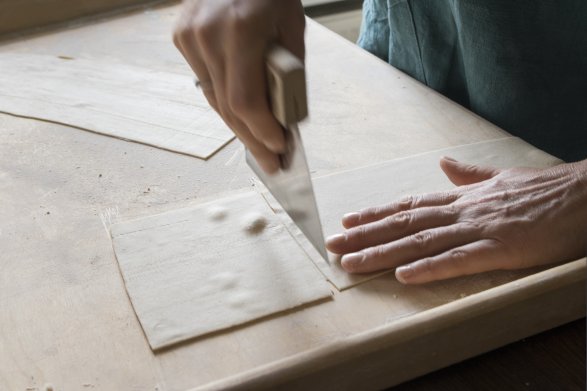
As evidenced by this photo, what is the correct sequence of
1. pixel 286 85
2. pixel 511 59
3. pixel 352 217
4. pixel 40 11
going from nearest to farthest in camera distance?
pixel 286 85 → pixel 352 217 → pixel 511 59 → pixel 40 11

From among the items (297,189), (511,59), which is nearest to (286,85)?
(297,189)

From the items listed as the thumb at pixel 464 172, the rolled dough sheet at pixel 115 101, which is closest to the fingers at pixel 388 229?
the thumb at pixel 464 172

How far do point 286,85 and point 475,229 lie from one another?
32 centimetres

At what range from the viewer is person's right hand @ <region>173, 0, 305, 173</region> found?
0.60 metres

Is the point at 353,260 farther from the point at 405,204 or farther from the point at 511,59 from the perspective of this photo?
the point at 511,59

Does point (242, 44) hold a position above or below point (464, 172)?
above

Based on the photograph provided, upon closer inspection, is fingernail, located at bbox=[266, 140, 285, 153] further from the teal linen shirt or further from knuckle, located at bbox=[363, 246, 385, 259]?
the teal linen shirt

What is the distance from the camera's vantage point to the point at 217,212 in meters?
0.85

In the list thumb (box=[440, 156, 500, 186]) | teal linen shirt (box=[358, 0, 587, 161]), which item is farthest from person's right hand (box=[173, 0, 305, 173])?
teal linen shirt (box=[358, 0, 587, 161])

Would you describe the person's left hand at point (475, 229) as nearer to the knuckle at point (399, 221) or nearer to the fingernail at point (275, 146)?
the knuckle at point (399, 221)

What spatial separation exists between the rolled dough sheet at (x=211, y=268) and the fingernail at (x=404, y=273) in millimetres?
84

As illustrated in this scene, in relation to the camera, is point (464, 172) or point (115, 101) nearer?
point (464, 172)

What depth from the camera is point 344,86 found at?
1200 millimetres

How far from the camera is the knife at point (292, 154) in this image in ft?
1.88
